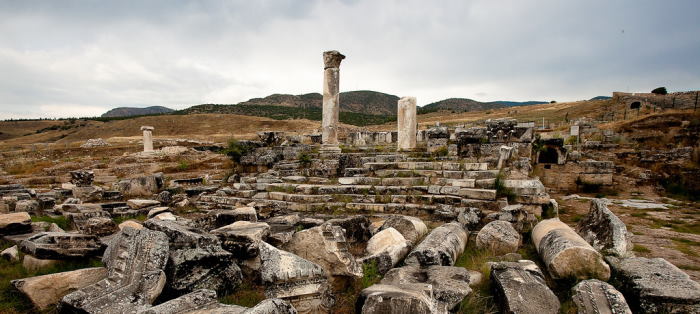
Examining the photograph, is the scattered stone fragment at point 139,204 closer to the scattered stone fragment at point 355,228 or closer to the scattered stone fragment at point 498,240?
the scattered stone fragment at point 355,228

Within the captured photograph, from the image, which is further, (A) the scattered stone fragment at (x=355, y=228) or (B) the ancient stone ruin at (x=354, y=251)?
(A) the scattered stone fragment at (x=355, y=228)

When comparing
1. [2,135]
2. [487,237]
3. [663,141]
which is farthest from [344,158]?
[2,135]

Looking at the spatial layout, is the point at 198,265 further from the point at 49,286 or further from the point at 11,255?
the point at 11,255

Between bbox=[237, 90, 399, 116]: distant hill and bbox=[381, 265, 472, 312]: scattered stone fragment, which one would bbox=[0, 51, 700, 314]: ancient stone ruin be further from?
bbox=[237, 90, 399, 116]: distant hill

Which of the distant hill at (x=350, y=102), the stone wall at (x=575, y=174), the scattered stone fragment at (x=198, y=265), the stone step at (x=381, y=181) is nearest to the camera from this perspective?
the scattered stone fragment at (x=198, y=265)

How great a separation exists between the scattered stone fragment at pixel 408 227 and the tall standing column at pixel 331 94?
6.84 metres

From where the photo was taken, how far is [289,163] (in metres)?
10.6

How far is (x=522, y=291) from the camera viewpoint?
316 cm

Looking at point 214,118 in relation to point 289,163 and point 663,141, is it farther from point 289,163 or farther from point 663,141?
point 663,141

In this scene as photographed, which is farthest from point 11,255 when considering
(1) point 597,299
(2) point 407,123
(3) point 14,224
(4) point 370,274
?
(2) point 407,123

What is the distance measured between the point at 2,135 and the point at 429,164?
7581cm

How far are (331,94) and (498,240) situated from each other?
350 inches

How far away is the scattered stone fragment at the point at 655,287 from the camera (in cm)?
299

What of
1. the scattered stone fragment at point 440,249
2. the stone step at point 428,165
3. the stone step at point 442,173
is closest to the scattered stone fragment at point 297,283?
the scattered stone fragment at point 440,249
